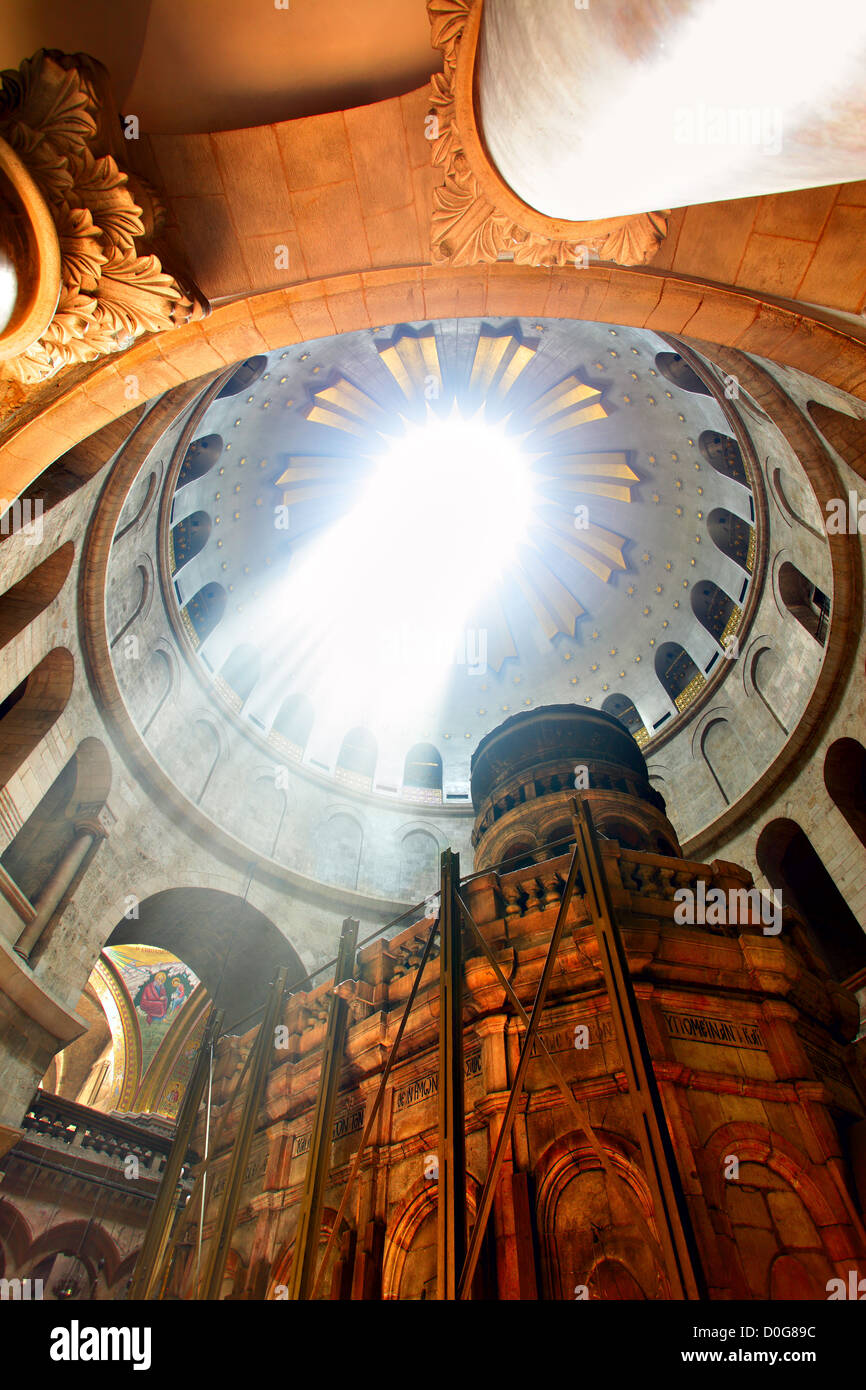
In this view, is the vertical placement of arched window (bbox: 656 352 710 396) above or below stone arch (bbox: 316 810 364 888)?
above

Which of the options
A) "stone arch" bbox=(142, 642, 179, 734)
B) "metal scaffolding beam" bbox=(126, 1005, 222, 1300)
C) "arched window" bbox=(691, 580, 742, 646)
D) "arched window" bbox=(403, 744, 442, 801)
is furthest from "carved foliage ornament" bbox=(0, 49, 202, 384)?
"arched window" bbox=(403, 744, 442, 801)

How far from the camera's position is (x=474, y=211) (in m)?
4.05

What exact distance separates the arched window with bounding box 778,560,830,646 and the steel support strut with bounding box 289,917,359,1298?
410 inches

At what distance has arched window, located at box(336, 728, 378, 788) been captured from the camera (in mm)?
19344

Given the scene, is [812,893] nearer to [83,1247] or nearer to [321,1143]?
[321,1143]

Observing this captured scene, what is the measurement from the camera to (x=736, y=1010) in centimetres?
718

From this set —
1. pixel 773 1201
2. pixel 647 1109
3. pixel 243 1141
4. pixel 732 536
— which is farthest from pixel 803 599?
pixel 243 1141

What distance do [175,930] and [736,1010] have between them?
40.7ft

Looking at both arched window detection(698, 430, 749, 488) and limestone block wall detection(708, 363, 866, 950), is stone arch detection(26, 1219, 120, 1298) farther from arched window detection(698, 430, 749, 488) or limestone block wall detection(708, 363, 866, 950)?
arched window detection(698, 430, 749, 488)

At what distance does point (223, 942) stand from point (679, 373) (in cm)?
1620

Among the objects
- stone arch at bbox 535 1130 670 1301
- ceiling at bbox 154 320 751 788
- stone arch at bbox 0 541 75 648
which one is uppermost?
ceiling at bbox 154 320 751 788
